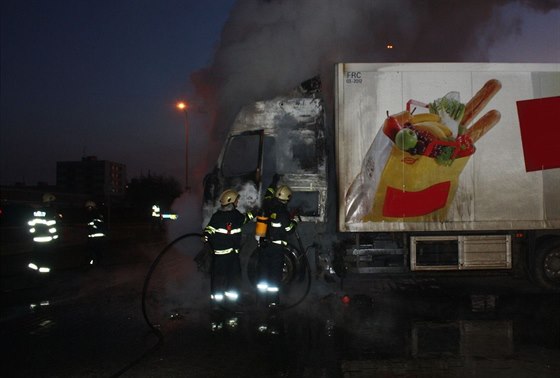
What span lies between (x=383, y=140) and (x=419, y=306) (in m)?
2.51

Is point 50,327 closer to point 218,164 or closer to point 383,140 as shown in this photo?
point 218,164

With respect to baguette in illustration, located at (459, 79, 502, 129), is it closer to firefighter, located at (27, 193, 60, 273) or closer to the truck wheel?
the truck wheel

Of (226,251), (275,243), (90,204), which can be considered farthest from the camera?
(90,204)

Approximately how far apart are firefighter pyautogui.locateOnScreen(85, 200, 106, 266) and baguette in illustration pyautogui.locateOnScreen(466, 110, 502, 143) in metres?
7.65

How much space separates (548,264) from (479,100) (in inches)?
110

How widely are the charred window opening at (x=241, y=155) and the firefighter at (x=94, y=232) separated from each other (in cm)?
442

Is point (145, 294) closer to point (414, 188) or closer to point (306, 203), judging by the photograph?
point (306, 203)

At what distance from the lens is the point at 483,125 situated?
7648 millimetres

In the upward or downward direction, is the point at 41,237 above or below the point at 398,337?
above

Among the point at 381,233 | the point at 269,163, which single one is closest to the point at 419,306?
the point at 381,233

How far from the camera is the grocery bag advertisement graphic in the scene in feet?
24.6

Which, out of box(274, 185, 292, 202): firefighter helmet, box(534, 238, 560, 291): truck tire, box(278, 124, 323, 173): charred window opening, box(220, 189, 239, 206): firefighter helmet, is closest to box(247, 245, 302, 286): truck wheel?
box(274, 185, 292, 202): firefighter helmet

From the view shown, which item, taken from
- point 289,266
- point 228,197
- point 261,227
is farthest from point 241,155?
point 289,266

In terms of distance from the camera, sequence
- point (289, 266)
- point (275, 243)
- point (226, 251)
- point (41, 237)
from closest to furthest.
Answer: point (226, 251), point (275, 243), point (289, 266), point (41, 237)
